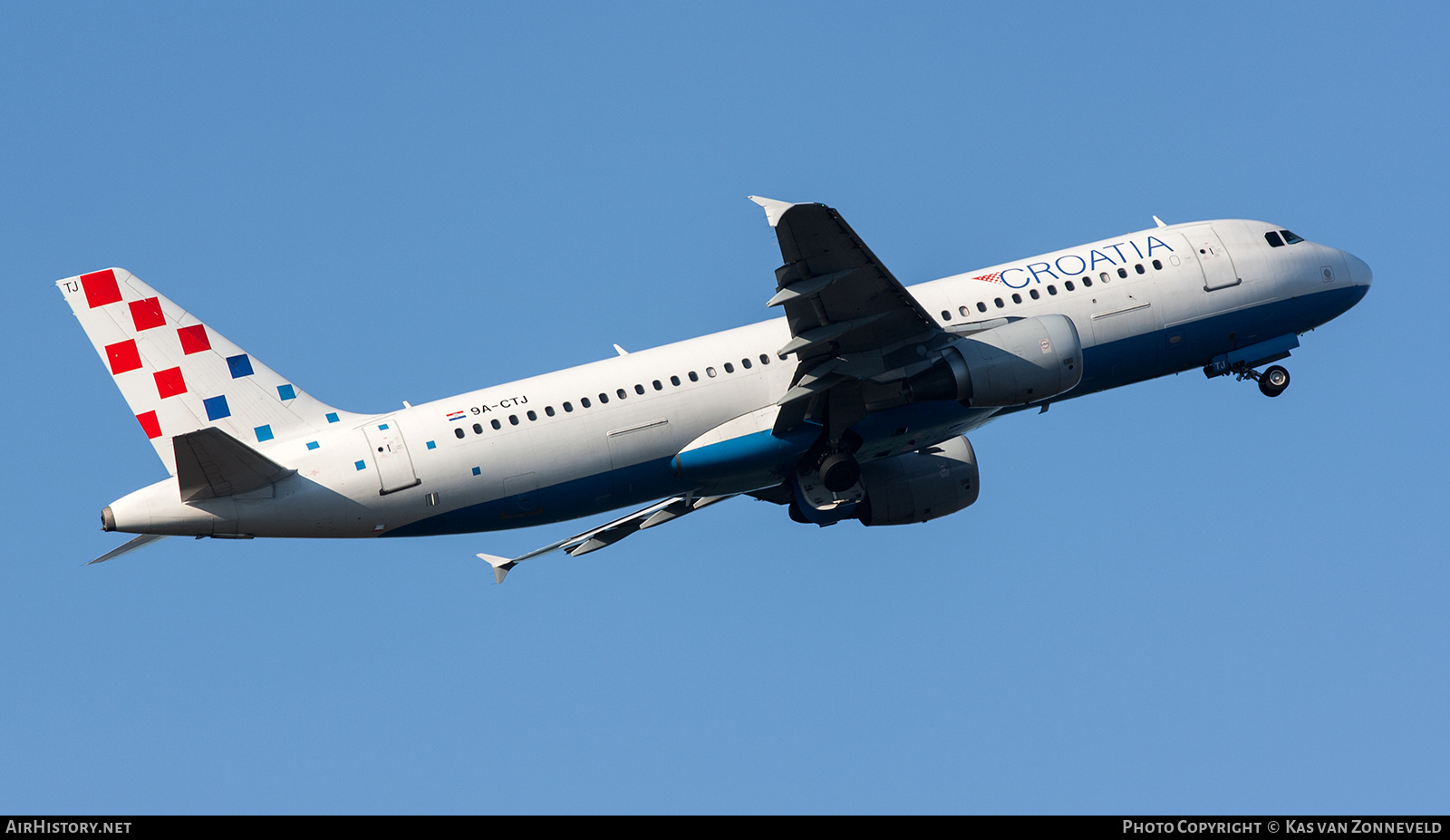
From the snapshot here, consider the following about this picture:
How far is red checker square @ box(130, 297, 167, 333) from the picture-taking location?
36.2 meters

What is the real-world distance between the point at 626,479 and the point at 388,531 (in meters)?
5.57

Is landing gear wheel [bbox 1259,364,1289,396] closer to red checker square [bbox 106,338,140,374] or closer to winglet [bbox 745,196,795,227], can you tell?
winglet [bbox 745,196,795,227]

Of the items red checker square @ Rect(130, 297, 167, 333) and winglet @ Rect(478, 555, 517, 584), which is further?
winglet @ Rect(478, 555, 517, 584)

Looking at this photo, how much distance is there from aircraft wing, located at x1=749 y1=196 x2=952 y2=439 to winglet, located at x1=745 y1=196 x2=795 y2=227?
18 millimetres

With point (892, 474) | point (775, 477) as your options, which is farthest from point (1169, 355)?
point (775, 477)

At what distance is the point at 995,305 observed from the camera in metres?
38.2

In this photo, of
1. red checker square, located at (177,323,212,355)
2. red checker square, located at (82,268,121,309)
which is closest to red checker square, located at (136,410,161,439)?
red checker square, located at (177,323,212,355)

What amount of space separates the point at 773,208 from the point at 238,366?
1375 centimetres

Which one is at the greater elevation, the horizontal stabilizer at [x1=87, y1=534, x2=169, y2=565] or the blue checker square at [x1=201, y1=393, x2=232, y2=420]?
the blue checker square at [x1=201, y1=393, x2=232, y2=420]

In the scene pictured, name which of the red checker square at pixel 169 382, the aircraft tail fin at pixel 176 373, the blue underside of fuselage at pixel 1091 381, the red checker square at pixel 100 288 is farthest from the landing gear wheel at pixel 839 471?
the red checker square at pixel 100 288

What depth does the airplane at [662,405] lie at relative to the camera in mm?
34031

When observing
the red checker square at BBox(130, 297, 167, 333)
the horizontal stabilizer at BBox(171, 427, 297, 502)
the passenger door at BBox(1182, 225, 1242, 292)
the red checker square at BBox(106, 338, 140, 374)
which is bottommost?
the horizontal stabilizer at BBox(171, 427, 297, 502)

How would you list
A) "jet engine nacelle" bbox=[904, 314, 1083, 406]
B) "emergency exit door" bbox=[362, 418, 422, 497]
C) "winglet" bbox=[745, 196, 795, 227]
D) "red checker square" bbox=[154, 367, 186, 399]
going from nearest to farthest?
1. "winglet" bbox=[745, 196, 795, 227]
2. "emergency exit door" bbox=[362, 418, 422, 497]
3. "jet engine nacelle" bbox=[904, 314, 1083, 406]
4. "red checker square" bbox=[154, 367, 186, 399]

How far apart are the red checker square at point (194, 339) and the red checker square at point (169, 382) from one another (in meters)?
0.58
